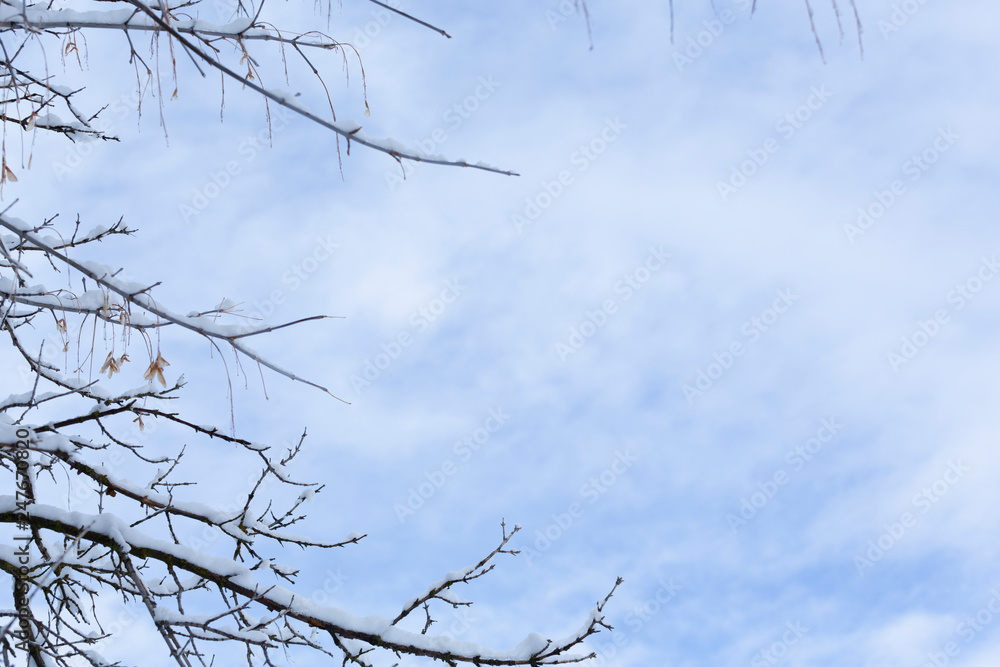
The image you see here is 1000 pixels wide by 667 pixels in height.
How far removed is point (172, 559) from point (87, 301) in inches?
50.9

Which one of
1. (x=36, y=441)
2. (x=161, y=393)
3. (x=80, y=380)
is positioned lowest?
(x=36, y=441)

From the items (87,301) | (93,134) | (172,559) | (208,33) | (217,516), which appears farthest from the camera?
(93,134)

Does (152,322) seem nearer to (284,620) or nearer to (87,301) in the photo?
(87,301)

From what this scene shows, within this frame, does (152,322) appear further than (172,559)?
No

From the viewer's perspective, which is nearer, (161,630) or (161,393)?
(161,630)

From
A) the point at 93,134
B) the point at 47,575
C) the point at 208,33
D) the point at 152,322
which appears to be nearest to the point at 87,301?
the point at 152,322

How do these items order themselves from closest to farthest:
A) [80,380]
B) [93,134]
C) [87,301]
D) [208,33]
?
[208,33]
[87,301]
[80,380]
[93,134]

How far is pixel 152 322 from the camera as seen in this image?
Answer: 2652 millimetres

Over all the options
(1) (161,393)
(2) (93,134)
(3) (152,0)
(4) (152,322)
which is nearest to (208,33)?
(3) (152,0)

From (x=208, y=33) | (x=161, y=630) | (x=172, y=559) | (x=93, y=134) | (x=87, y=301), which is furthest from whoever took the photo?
(x=93, y=134)

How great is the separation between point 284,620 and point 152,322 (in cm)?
143

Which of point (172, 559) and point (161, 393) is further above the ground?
point (161, 393)

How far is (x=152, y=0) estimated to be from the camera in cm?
288

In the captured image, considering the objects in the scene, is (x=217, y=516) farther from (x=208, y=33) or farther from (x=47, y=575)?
(x=208, y=33)
